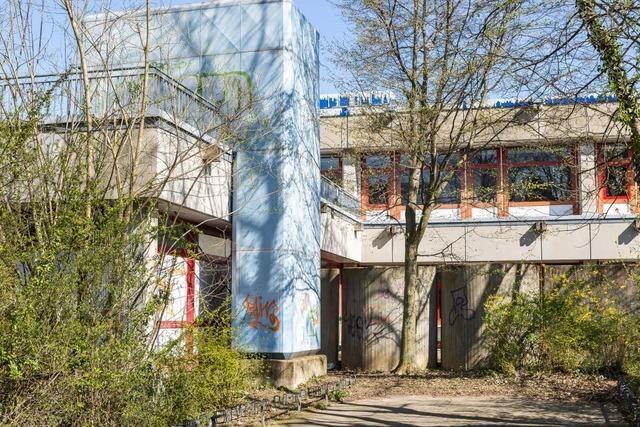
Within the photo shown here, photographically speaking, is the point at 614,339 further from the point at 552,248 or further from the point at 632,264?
the point at 552,248

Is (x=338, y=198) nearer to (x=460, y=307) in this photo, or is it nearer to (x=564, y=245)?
(x=460, y=307)

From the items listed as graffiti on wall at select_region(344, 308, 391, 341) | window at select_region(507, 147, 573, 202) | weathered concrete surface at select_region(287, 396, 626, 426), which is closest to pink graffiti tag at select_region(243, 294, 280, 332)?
weathered concrete surface at select_region(287, 396, 626, 426)

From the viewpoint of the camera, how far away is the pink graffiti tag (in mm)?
16375

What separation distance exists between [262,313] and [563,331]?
237 inches

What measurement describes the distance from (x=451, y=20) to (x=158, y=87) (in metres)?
7.23

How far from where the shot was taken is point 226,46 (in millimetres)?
16734

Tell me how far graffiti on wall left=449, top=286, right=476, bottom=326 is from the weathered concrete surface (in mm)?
4364

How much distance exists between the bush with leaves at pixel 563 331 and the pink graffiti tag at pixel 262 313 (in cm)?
468

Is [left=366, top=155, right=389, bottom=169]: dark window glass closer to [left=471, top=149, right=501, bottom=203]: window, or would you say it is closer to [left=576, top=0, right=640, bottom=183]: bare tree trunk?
[left=471, top=149, right=501, bottom=203]: window

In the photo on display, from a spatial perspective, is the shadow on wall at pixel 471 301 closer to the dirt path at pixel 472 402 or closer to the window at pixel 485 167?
the dirt path at pixel 472 402

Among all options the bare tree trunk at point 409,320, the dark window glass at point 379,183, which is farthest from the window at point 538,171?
the bare tree trunk at point 409,320

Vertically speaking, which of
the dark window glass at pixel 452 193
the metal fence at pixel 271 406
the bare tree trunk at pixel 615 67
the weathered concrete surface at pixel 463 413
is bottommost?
A: the weathered concrete surface at pixel 463 413

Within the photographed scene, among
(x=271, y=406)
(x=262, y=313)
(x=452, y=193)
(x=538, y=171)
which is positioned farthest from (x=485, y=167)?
(x=271, y=406)

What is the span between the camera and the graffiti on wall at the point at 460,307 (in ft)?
64.3
